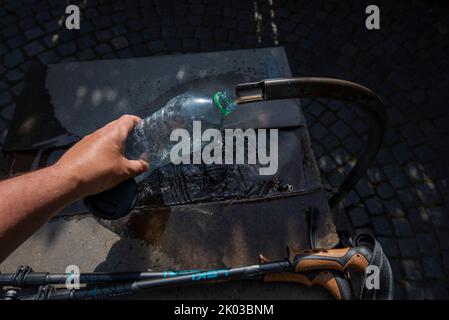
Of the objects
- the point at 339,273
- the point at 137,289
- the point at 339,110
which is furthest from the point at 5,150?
the point at 339,110

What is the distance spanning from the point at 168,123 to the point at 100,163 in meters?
1.09

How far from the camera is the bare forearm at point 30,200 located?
144 cm

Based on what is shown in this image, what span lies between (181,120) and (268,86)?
1.17 metres

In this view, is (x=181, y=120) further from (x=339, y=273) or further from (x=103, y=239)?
Result: (x=339, y=273)

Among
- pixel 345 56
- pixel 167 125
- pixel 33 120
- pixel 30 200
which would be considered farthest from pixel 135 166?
pixel 345 56

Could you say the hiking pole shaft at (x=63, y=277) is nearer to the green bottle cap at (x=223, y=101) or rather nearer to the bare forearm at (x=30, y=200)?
the bare forearm at (x=30, y=200)

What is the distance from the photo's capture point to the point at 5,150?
2658 millimetres

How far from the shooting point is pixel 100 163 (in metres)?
1.67

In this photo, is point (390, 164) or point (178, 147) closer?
point (178, 147)

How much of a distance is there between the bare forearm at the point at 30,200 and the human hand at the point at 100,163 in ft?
0.12

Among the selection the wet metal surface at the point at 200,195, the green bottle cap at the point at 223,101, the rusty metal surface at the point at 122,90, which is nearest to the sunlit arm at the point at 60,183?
the green bottle cap at the point at 223,101

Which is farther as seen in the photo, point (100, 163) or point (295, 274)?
point (295, 274)

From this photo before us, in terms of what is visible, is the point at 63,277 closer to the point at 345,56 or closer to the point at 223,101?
the point at 223,101

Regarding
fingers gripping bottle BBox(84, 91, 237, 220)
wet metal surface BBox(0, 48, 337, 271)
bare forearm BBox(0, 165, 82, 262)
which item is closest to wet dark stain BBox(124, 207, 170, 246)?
wet metal surface BBox(0, 48, 337, 271)
